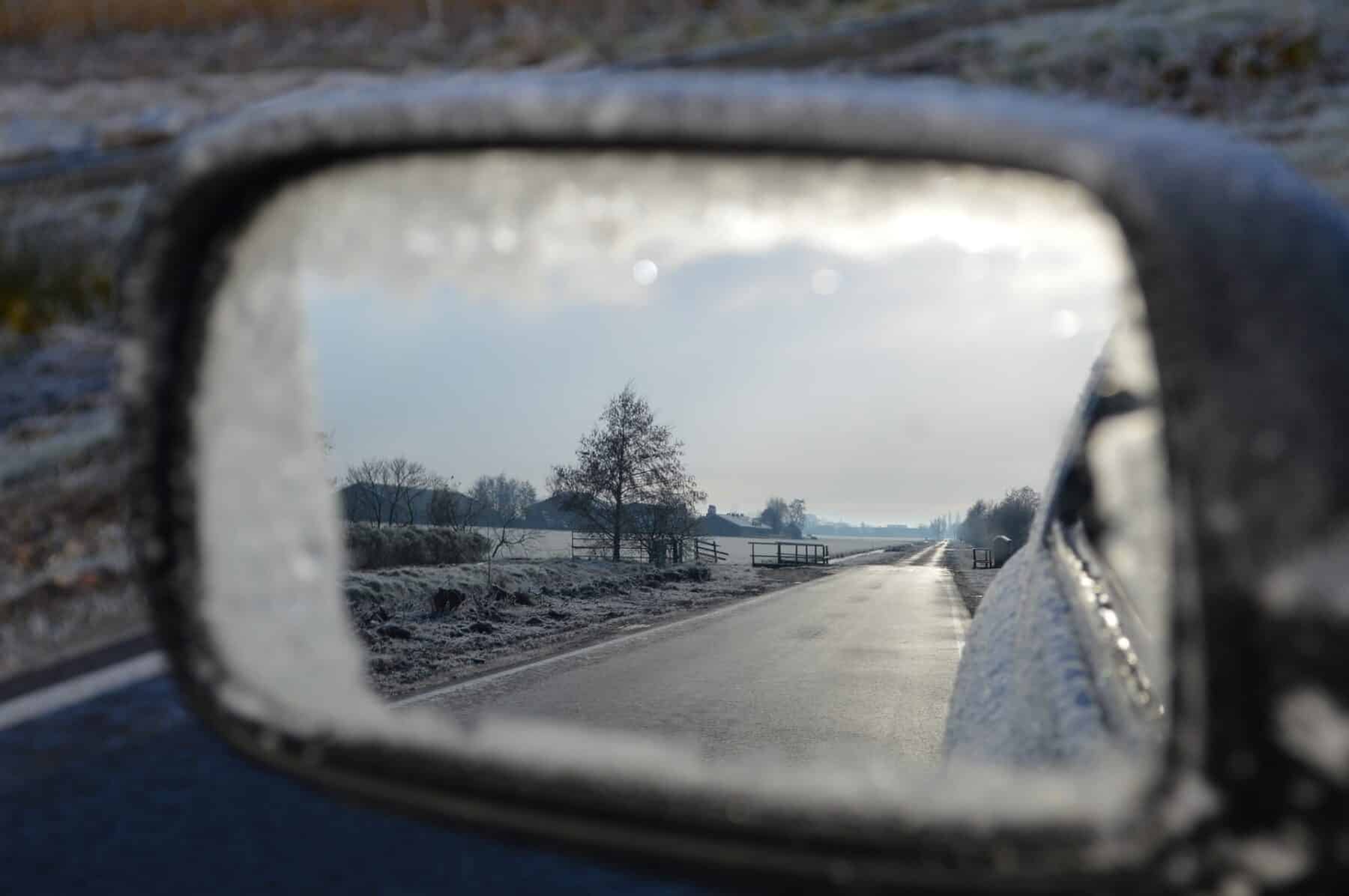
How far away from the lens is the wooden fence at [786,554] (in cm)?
277

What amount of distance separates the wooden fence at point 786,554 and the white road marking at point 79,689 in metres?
1.98

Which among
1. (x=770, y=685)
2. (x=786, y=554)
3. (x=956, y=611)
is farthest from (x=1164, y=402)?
(x=956, y=611)

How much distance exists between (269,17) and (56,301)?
65.1ft

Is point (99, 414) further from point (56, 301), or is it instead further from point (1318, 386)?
point (1318, 386)

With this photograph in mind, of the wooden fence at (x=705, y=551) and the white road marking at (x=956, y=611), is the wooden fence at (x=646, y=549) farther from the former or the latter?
the white road marking at (x=956, y=611)

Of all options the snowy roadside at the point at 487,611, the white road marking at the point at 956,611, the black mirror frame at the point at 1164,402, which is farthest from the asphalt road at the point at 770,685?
the black mirror frame at the point at 1164,402

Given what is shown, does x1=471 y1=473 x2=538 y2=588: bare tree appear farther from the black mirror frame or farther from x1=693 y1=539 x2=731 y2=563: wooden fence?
the black mirror frame

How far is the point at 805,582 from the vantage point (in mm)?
14984

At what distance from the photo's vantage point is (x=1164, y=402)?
77 centimetres

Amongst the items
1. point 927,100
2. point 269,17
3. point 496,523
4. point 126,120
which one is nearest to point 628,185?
point 927,100

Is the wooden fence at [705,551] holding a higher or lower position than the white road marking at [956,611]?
higher

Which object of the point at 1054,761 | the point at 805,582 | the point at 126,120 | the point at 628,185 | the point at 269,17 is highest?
the point at 269,17

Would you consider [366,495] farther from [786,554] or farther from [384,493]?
[786,554]

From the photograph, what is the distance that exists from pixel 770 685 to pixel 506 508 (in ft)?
10.6
